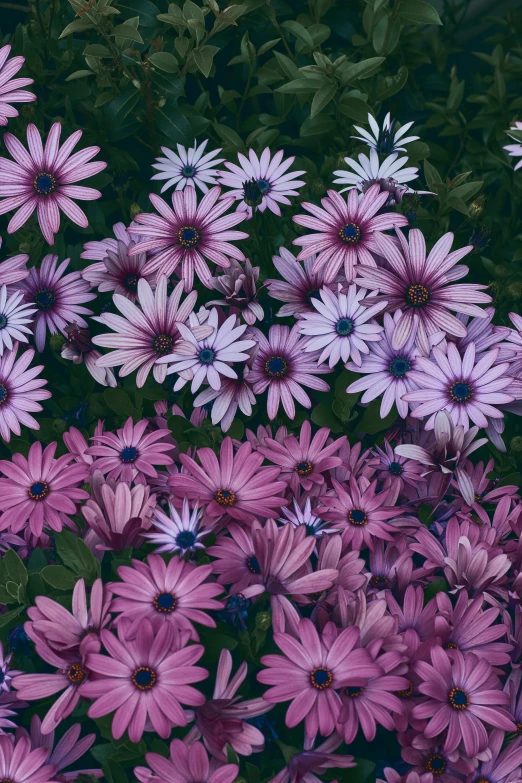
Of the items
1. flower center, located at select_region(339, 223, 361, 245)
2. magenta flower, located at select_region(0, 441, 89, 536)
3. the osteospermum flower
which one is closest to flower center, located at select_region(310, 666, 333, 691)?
magenta flower, located at select_region(0, 441, 89, 536)

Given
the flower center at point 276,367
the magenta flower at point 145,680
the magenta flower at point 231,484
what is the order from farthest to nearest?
the flower center at point 276,367, the magenta flower at point 231,484, the magenta flower at point 145,680

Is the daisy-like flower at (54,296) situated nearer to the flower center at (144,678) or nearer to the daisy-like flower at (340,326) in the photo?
the daisy-like flower at (340,326)

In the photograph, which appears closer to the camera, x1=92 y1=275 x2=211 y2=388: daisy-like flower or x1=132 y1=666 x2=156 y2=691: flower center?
x1=132 y1=666 x2=156 y2=691: flower center

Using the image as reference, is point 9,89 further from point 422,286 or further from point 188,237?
point 422,286

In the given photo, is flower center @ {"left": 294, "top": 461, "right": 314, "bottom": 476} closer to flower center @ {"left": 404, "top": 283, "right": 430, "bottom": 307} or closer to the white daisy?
flower center @ {"left": 404, "top": 283, "right": 430, "bottom": 307}

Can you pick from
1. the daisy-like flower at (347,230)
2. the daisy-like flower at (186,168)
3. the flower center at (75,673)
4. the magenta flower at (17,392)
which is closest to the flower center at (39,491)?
the magenta flower at (17,392)

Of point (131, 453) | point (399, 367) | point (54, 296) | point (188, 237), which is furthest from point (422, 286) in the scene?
point (54, 296)
